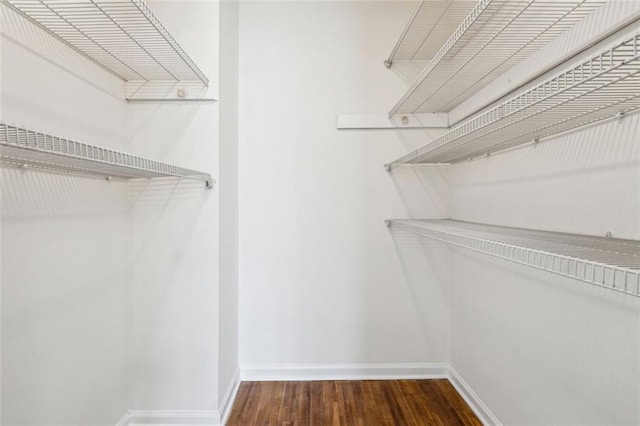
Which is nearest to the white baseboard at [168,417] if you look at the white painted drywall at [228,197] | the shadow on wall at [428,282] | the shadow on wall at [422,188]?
the white painted drywall at [228,197]

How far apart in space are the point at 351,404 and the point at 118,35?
→ 6.58 feet

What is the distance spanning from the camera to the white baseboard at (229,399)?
5.36ft

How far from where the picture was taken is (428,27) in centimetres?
168

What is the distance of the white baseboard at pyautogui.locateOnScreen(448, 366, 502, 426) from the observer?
1.57 meters

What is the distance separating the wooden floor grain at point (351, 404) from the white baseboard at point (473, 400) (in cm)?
3

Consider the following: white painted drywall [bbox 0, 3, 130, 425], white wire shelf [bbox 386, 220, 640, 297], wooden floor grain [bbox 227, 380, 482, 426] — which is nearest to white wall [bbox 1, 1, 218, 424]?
white painted drywall [bbox 0, 3, 130, 425]

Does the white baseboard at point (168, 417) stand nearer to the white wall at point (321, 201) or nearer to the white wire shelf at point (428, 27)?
the white wall at point (321, 201)

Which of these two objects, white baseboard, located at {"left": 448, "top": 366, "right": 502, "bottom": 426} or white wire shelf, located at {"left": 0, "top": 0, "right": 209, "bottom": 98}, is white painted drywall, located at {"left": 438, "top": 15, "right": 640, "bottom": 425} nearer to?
white baseboard, located at {"left": 448, "top": 366, "right": 502, "bottom": 426}

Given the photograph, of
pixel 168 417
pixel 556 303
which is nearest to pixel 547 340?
pixel 556 303

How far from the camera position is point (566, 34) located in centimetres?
109

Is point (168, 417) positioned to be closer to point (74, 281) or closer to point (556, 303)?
point (74, 281)

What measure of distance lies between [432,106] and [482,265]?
964mm

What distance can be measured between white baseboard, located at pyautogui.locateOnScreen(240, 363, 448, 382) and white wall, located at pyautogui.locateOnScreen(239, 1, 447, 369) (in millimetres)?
30

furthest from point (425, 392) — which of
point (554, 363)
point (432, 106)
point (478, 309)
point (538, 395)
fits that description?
point (432, 106)
